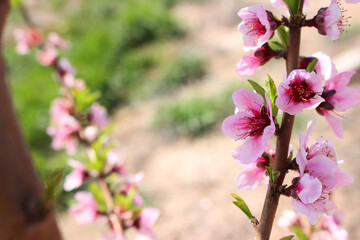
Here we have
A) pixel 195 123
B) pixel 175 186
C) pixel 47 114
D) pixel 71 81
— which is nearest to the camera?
pixel 71 81

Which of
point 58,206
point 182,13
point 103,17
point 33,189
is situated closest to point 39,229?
point 33,189

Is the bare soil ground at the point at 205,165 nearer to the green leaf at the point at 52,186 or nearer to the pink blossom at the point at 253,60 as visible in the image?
the pink blossom at the point at 253,60

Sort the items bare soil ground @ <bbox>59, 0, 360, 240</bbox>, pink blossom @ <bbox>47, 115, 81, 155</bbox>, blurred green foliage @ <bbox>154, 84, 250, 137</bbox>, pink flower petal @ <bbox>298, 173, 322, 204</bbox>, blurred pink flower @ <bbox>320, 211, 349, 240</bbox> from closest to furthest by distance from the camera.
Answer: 1. pink flower petal @ <bbox>298, 173, 322, 204</bbox>
2. blurred pink flower @ <bbox>320, 211, 349, 240</bbox>
3. pink blossom @ <bbox>47, 115, 81, 155</bbox>
4. bare soil ground @ <bbox>59, 0, 360, 240</bbox>
5. blurred green foliage @ <bbox>154, 84, 250, 137</bbox>

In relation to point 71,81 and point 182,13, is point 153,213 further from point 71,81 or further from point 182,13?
point 182,13

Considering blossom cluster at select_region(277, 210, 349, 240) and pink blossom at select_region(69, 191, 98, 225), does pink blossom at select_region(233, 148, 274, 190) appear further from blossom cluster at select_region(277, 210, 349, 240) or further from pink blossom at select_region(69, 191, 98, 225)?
pink blossom at select_region(69, 191, 98, 225)

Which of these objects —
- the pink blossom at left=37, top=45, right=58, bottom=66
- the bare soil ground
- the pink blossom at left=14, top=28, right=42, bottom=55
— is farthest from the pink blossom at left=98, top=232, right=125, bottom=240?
the bare soil ground

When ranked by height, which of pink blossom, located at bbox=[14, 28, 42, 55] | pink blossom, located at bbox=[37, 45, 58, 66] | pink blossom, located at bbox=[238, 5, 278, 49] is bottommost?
pink blossom, located at bbox=[238, 5, 278, 49]

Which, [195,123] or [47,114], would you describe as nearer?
[195,123]
